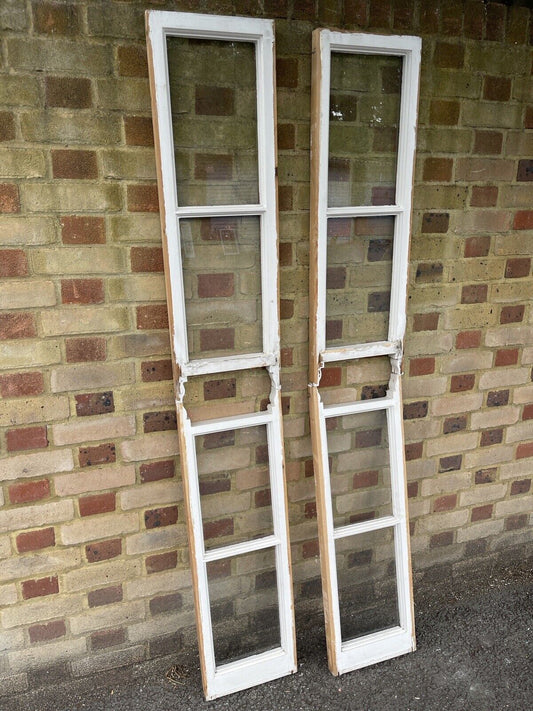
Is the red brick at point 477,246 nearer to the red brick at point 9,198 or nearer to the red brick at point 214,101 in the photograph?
the red brick at point 214,101

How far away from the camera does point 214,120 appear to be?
1.68m

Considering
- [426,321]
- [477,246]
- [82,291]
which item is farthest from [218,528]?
[477,246]

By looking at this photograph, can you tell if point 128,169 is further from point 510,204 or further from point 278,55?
point 510,204

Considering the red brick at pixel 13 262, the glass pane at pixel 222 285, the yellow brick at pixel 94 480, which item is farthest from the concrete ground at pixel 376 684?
the red brick at pixel 13 262

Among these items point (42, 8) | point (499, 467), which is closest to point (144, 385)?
point (42, 8)

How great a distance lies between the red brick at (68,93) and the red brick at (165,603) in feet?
5.50

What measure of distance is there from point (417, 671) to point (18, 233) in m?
2.06

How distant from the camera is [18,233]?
63.4 inches

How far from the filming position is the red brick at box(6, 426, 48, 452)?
1764 mm

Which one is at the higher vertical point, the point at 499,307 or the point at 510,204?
the point at 510,204

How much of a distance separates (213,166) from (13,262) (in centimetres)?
65

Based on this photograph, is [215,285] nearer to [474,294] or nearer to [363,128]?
[363,128]

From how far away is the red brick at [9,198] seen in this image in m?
1.57

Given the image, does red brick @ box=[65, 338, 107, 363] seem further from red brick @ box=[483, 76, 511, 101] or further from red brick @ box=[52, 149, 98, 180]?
red brick @ box=[483, 76, 511, 101]
